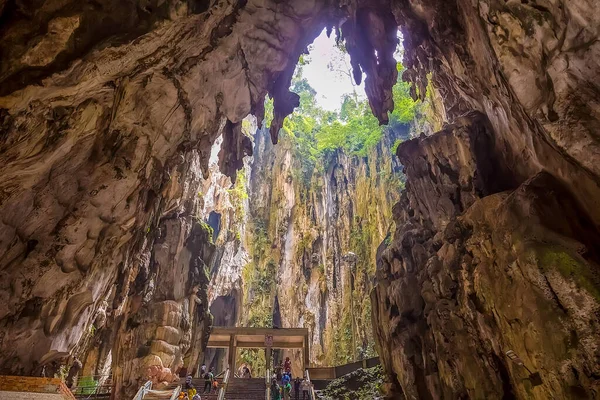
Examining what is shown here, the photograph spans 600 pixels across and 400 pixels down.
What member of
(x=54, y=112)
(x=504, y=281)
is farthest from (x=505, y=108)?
(x=54, y=112)

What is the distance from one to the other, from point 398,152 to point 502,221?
24.7ft

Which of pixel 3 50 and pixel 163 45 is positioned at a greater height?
pixel 163 45

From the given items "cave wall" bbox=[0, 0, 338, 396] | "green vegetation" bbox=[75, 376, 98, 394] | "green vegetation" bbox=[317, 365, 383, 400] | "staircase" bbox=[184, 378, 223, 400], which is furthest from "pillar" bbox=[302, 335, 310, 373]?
"green vegetation" bbox=[75, 376, 98, 394]

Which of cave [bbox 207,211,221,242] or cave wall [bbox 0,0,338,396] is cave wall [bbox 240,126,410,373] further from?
cave wall [bbox 0,0,338,396]

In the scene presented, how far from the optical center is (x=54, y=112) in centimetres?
723

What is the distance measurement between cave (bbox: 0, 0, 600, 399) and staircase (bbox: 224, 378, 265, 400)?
3.10 m

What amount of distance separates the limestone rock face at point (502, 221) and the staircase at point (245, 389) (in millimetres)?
5025

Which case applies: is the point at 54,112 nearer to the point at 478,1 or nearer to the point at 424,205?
the point at 478,1

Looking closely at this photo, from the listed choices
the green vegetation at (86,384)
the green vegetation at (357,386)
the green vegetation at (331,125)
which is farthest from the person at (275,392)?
the green vegetation at (331,125)

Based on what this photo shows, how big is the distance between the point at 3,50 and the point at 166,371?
1345 cm

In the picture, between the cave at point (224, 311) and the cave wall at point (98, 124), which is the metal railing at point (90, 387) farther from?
the cave at point (224, 311)

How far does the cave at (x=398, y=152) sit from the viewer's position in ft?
23.1

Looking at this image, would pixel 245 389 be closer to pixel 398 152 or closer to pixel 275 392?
pixel 275 392

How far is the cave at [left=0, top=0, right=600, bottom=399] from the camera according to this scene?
23.1 ft
